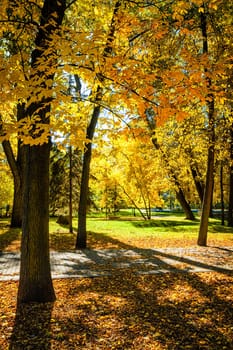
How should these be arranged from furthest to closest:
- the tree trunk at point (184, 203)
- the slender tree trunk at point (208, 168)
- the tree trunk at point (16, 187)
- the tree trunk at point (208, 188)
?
1. the tree trunk at point (184, 203)
2. the tree trunk at point (16, 187)
3. the tree trunk at point (208, 188)
4. the slender tree trunk at point (208, 168)

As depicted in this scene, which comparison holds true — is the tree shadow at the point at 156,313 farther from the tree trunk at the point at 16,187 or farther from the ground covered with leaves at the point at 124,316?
the tree trunk at the point at 16,187

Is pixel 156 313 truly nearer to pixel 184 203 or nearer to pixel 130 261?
pixel 130 261

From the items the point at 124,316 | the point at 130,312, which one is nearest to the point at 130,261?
the point at 130,312

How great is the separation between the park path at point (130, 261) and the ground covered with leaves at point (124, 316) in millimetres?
858

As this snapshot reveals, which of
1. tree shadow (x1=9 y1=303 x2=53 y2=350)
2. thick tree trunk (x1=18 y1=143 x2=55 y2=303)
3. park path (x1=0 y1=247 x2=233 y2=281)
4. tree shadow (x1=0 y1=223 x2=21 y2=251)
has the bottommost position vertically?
tree shadow (x1=9 y1=303 x2=53 y2=350)

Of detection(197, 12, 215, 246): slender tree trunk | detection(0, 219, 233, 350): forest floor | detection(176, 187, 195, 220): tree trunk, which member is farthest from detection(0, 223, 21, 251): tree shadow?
detection(176, 187, 195, 220): tree trunk

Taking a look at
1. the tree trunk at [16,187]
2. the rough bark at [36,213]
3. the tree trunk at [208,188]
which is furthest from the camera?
the tree trunk at [16,187]

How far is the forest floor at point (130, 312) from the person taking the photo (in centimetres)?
388

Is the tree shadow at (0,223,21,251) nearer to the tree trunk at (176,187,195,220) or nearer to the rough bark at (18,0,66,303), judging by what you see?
the rough bark at (18,0,66,303)

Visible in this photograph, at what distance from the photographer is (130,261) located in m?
8.50

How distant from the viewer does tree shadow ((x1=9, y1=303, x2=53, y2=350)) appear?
379 cm

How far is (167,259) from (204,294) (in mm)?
3157

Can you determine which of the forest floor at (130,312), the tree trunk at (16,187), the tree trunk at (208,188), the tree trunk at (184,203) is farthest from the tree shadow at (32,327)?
the tree trunk at (184,203)

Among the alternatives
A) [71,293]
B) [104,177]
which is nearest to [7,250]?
[71,293]
